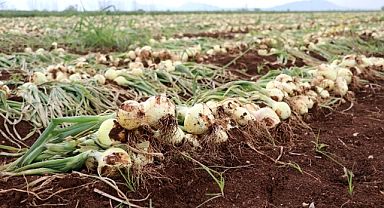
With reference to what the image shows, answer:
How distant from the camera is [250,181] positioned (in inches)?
72.0

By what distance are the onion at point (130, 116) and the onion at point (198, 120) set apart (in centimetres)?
25

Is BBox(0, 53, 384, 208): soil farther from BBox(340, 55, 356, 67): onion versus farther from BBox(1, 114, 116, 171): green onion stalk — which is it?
BBox(340, 55, 356, 67): onion

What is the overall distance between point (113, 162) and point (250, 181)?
61 centimetres

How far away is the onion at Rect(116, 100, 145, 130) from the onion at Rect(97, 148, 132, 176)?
0.40ft

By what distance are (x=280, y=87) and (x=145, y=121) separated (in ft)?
4.59

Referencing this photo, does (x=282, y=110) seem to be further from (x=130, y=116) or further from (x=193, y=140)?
(x=130, y=116)

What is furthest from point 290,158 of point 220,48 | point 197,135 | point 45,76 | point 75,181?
point 220,48

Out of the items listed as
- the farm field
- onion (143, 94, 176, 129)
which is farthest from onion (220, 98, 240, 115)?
onion (143, 94, 176, 129)

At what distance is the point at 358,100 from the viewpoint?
139 inches

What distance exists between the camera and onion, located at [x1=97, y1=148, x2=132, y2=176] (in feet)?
5.57

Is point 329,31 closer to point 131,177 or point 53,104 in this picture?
point 53,104

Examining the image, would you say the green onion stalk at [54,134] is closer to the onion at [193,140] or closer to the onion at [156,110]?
the onion at [156,110]

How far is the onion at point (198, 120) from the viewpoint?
194cm

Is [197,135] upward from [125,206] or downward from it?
upward
